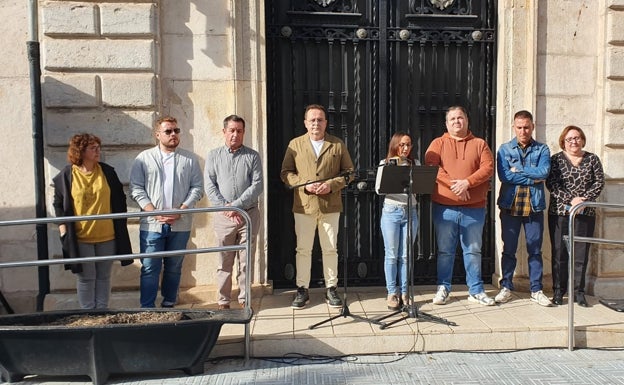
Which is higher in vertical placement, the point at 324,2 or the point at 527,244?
the point at 324,2

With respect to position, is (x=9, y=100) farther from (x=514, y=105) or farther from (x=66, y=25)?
(x=514, y=105)

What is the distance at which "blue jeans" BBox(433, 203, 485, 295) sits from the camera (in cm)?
559

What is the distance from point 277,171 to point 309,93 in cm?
103

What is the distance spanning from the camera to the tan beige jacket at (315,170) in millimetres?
5457

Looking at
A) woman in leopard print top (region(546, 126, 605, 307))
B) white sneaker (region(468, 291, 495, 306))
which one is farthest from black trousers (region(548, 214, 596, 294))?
white sneaker (region(468, 291, 495, 306))

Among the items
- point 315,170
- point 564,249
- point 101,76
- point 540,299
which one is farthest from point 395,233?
point 101,76

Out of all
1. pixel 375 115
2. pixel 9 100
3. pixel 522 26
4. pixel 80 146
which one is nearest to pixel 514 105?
pixel 522 26

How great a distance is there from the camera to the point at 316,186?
5359 mm

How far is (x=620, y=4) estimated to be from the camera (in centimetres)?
614

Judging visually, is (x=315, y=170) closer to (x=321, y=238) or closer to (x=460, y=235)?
(x=321, y=238)

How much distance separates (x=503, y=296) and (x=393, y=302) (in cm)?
123

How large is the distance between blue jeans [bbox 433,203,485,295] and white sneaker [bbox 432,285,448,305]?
0.15ft

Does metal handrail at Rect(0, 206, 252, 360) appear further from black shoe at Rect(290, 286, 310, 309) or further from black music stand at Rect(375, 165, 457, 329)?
black music stand at Rect(375, 165, 457, 329)

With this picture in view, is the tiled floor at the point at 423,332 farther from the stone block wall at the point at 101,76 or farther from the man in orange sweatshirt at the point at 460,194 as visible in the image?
the stone block wall at the point at 101,76
